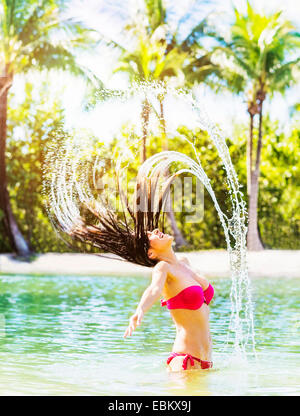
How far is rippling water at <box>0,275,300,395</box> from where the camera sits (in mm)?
7176

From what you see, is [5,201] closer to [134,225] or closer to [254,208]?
[254,208]

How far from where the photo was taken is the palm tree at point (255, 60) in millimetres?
28344

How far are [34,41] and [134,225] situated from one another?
2172 centimetres

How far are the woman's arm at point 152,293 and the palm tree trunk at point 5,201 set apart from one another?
21.5m

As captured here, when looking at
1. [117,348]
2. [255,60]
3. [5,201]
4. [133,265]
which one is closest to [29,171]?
[5,201]

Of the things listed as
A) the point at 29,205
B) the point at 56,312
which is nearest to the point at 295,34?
the point at 29,205

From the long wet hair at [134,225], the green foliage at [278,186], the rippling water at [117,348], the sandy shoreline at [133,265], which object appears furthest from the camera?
the green foliage at [278,186]

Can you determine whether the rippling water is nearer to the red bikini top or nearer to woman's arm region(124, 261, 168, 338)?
the red bikini top

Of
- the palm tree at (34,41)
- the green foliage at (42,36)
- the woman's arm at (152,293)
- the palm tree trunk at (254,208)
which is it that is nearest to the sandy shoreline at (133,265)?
the palm tree trunk at (254,208)

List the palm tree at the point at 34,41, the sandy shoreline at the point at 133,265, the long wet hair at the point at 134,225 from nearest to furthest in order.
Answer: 1. the long wet hair at the point at 134,225
2. the sandy shoreline at the point at 133,265
3. the palm tree at the point at 34,41

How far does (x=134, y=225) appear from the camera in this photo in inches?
258

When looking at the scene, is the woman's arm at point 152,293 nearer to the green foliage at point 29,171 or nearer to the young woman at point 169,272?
the young woman at point 169,272

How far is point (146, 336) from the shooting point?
11039 millimetres
